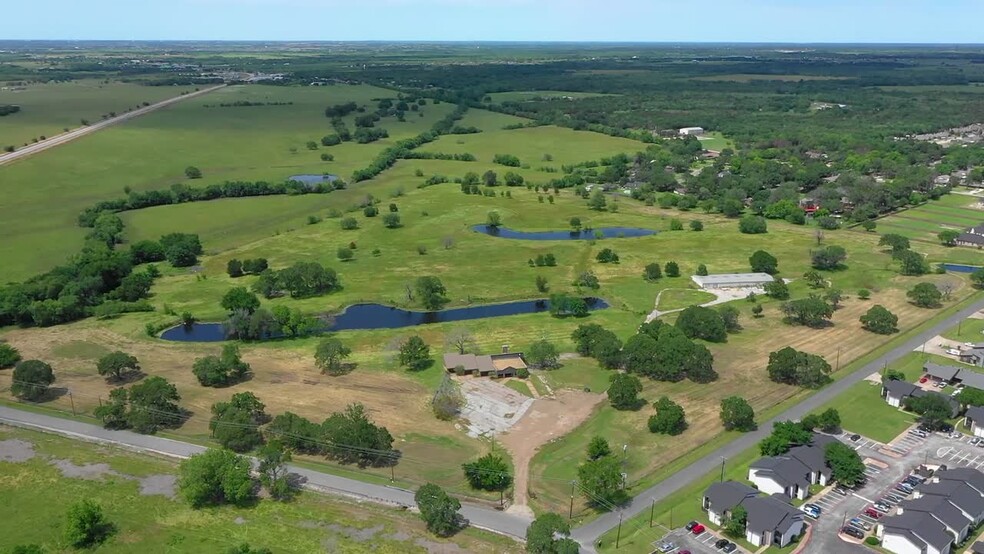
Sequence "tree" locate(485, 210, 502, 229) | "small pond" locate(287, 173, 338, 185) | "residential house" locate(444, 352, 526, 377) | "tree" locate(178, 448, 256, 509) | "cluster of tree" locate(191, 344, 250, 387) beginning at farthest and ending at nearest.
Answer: "small pond" locate(287, 173, 338, 185) < "tree" locate(485, 210, 502, 229) < "residential house" locate(444, 352, 526, 377) < "cluster of tree" locate(191, 344, 250, 387) < "tree" locate(178, 448, 256, 509)

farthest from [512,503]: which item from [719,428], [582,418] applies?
[719,428]

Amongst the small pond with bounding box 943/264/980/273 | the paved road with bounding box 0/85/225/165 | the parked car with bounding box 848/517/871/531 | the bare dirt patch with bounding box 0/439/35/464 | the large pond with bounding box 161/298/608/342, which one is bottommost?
the small pond with bounding box 943/264/980/273

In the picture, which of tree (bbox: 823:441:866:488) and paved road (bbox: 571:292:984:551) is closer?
paved road (bbox: 571:292:984:551)

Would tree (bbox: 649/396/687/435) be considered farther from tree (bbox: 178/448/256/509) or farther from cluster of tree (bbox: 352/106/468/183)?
cluster of tree (bbox: 352/106/468/183)

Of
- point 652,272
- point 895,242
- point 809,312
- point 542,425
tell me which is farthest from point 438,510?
point 895,242

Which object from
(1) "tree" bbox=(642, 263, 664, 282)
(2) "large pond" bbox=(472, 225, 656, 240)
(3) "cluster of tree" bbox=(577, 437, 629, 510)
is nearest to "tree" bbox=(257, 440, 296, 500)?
(3) "cluster of tree" bbox=(577, 437, 629, 510)

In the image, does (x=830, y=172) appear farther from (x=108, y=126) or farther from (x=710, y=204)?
(x=108, y=126)
